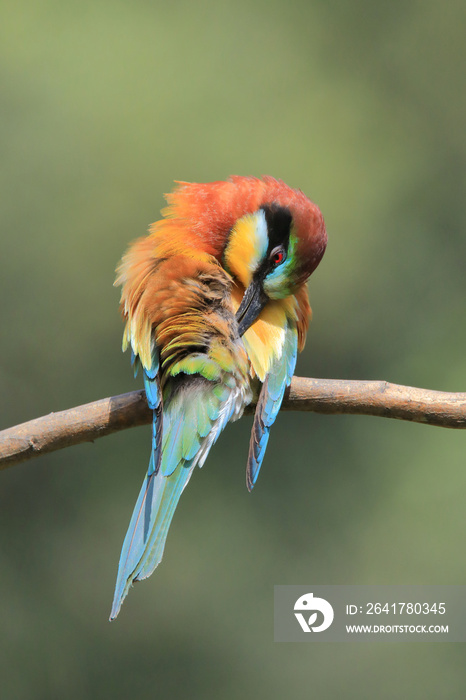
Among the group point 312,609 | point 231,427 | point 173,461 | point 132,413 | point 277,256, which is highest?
Answer: point 277,256

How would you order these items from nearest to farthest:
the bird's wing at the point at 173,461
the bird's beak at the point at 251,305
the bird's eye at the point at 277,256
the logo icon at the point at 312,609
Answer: the bird's wing at the point at 173,461
the bird's beak at the point at 251,305
the bird's eye at the point at 277,256
the logo icon at the point at 312,609

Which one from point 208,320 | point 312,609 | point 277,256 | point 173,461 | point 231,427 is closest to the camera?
point 173,461

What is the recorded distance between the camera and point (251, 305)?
1.89 metres

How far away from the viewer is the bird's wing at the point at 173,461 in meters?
1.60

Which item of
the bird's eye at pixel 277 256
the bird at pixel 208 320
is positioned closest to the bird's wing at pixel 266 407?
the bird at pixel 208 320

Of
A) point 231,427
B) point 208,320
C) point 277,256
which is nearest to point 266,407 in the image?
point 208,320

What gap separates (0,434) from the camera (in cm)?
172

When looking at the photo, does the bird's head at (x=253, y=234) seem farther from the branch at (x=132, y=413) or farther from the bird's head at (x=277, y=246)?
the branch at (x=132, y=413)

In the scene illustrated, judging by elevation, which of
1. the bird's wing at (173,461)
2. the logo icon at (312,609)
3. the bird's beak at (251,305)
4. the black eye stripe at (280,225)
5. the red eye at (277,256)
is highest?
the black eye stripe at (280,225)

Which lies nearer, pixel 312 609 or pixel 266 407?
Result: pixel 266 407

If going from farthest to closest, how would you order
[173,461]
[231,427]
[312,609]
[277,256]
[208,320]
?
1. [231,427]
2. [312,609]
3. [277,256]
4. [208,320]
5. [173,461]

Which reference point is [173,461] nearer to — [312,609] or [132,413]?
[132,413]

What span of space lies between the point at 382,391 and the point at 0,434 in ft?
2.47

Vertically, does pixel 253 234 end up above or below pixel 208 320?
above
